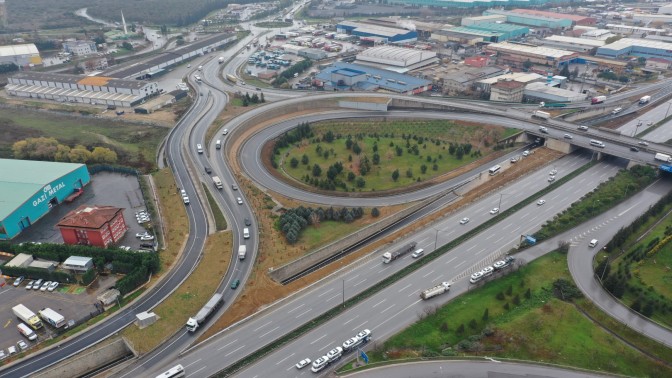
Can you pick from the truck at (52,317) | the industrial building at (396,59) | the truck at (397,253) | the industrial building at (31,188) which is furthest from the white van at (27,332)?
the industrial building at (396,59)

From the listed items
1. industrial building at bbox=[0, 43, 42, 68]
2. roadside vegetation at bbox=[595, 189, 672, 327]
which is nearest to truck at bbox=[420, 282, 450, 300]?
roadside vegetation at bbox=[595, 189, 672, 327]

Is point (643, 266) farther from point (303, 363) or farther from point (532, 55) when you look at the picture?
point (532, 55)

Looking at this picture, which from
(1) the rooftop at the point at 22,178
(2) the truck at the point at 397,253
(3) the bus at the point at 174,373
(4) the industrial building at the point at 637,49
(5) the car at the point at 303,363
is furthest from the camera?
(4) the industrial building at the point at 637,49

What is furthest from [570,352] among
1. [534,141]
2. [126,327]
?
[534,141]

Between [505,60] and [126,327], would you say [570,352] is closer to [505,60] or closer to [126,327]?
[126,327]

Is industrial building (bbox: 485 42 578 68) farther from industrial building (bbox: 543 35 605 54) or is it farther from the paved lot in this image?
the paved lot

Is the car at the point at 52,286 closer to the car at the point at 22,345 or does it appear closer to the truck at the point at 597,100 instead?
the car at the point at 22,345
